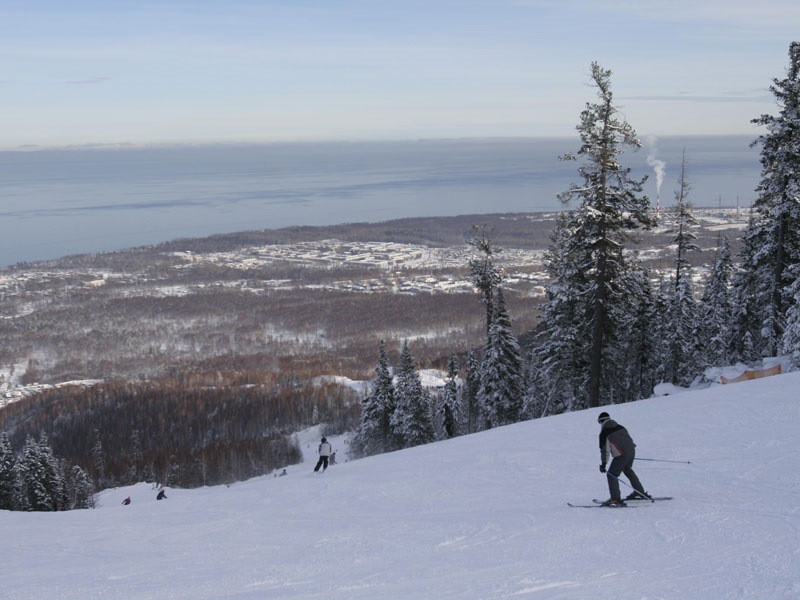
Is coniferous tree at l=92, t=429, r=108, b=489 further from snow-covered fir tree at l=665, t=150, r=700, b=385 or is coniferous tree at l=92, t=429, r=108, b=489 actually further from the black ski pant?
the black ski pant

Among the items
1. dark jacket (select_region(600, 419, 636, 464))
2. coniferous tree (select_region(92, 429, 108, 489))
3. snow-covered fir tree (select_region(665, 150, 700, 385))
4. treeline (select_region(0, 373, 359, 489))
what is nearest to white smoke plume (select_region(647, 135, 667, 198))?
snow-covered fir tree (select_region(665, 150, 700, 385))

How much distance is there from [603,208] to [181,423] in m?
61.7

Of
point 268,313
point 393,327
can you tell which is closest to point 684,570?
point 393,327

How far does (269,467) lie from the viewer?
56.2m

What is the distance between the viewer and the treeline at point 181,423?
2236 inches

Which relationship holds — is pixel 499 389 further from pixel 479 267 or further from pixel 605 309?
pixel 605 309

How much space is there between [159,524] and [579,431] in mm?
10077

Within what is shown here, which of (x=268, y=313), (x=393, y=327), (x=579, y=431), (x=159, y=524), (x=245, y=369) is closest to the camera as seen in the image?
(x=159, y=524)

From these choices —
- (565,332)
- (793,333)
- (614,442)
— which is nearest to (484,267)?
(565,332)

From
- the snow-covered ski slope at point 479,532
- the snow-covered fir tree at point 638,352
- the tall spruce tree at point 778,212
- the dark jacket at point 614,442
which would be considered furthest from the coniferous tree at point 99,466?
the dark jacket at point 614,442

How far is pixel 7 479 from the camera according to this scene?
34.8m

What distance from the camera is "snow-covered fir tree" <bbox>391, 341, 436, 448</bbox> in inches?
1451

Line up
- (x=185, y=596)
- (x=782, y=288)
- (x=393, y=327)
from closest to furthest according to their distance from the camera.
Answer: (x=185, y=596) < (x=782, y=288) < (x=393, y=327)

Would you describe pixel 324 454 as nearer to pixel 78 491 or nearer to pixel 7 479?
pixel 7 479
